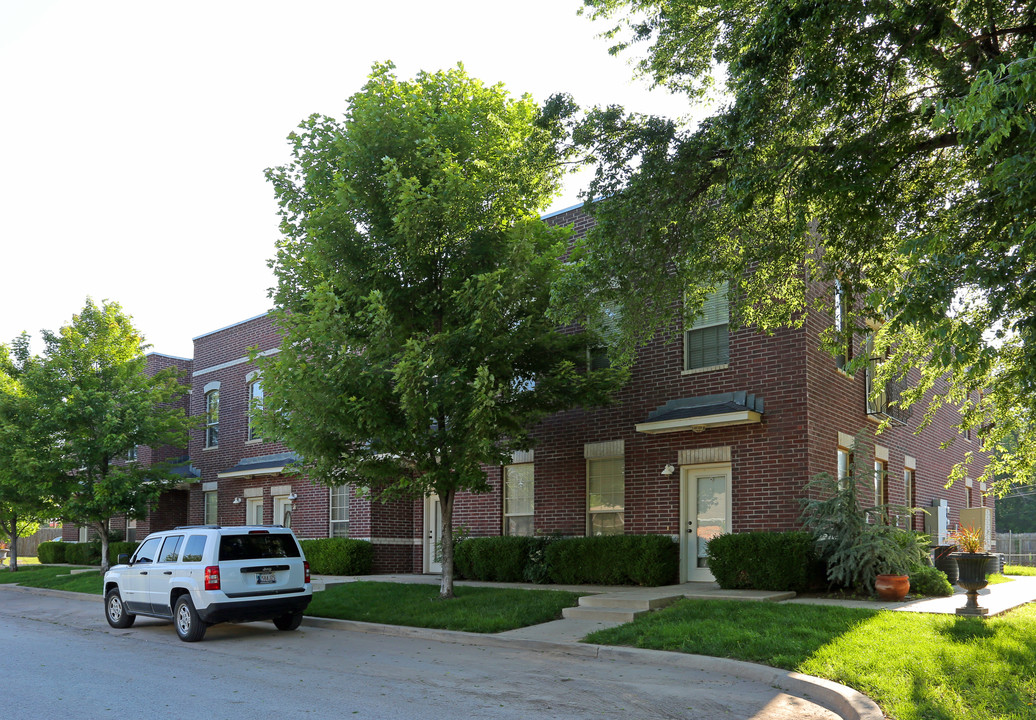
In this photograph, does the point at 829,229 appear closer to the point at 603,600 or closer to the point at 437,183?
the point at 437,183

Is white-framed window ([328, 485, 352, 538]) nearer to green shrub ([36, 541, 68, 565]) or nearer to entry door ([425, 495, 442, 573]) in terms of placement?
entry door ([425, 495, 442, 573])

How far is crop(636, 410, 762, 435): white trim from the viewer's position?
15.2 m

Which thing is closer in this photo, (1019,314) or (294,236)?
(1019,314)

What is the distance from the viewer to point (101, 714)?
24.7 ft

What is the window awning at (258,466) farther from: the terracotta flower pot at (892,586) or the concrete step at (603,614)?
the terracotta flower pot at (892,586)

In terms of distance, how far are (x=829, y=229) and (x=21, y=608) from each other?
61.6ft

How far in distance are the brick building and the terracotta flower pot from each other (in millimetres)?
1912

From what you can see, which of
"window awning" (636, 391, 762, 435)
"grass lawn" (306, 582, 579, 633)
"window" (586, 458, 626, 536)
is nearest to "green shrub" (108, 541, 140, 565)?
"grass lawn" (306, 582, 579, 633)

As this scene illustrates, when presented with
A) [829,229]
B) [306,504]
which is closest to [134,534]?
[306,504]

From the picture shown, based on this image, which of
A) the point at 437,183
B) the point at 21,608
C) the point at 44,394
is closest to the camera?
the point at 437,183

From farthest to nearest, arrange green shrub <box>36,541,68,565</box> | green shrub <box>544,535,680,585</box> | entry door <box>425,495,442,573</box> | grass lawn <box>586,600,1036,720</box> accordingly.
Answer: green shrub <box>36,541,68,565</box>
entry door <box>425,495,442,573</box>
green shrub <box>544,535,680,585</box>
grass lawn <box>586,600,1036,720</box>

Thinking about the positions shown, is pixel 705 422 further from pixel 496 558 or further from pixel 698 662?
pixel 698 662

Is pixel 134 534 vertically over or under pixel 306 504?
under

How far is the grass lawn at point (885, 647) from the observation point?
287 inches
